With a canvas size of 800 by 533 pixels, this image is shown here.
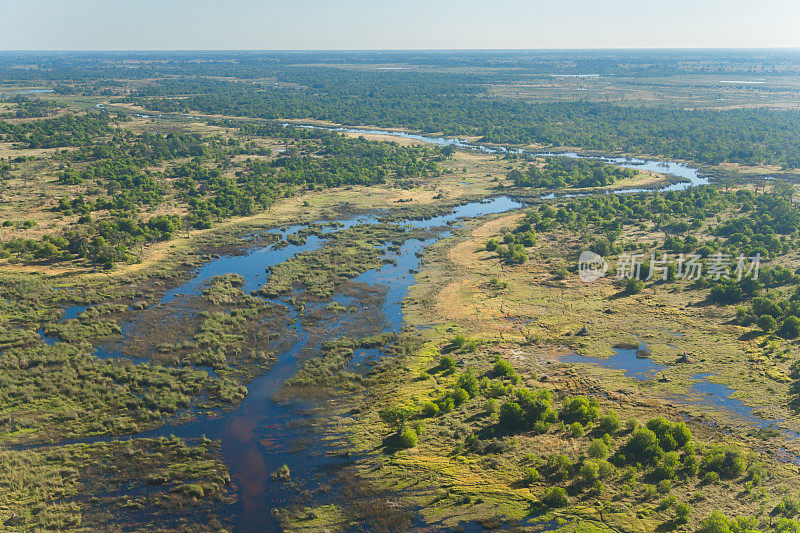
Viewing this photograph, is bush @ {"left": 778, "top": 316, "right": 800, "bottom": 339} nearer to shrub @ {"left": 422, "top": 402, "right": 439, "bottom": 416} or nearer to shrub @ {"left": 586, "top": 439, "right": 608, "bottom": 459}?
shrub @ {"left": 586, "top": 439, "right": 608, "bottom": 459}

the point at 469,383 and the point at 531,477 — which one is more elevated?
the point at 469,383

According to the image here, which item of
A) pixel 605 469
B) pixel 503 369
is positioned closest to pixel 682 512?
pixel 605 469

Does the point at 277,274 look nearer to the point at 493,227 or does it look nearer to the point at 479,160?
the point at 493,227

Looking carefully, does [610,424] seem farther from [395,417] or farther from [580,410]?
[395,417]

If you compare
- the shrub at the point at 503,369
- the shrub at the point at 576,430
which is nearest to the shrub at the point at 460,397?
the shrub at the point at 503,369

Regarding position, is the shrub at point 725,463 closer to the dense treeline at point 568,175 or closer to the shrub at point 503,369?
the shrub at point 503,369

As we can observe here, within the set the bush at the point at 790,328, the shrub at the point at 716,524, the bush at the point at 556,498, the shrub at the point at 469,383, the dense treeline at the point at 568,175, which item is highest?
the dense treeline at the point at 568,175

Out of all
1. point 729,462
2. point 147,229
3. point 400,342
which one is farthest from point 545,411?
point 147,229
